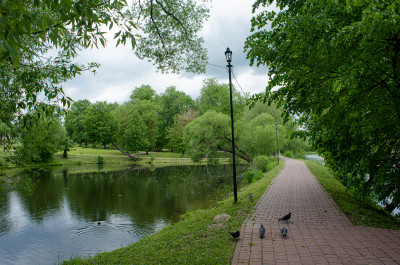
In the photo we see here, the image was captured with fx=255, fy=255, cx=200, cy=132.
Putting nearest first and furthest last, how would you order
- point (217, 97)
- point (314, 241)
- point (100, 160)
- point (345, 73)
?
point (345, 73) → point (314, 241) → point (100, 160) → point (217, 97)

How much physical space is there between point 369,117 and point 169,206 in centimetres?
1048

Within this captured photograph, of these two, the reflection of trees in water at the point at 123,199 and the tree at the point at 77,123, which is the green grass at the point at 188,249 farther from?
the tree at the point at 77,123

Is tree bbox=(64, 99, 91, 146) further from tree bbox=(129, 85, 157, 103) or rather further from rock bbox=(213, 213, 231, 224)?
rock bbox=(213, 213, 231, 224)

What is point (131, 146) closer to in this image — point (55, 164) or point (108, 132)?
point (108, 132)

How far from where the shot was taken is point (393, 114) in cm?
599

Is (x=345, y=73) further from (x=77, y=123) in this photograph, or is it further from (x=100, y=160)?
(x=77, y=123)

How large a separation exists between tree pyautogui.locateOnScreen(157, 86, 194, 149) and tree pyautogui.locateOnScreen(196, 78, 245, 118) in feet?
31.1

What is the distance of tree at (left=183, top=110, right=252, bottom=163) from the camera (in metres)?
28.9

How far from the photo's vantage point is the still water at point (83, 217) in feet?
28.7

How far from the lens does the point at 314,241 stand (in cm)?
518

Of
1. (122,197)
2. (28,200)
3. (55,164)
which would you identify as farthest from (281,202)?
(55,164)

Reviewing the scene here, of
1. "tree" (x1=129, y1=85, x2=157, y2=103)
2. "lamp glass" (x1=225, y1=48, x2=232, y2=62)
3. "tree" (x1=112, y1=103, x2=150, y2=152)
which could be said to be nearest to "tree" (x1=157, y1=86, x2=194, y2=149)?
"tree" (x1=129, y1=85, x2=157, y2=103)

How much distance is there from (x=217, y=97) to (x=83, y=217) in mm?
38876

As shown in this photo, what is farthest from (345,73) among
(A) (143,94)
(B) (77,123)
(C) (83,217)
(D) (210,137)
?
(A) (143,94)
